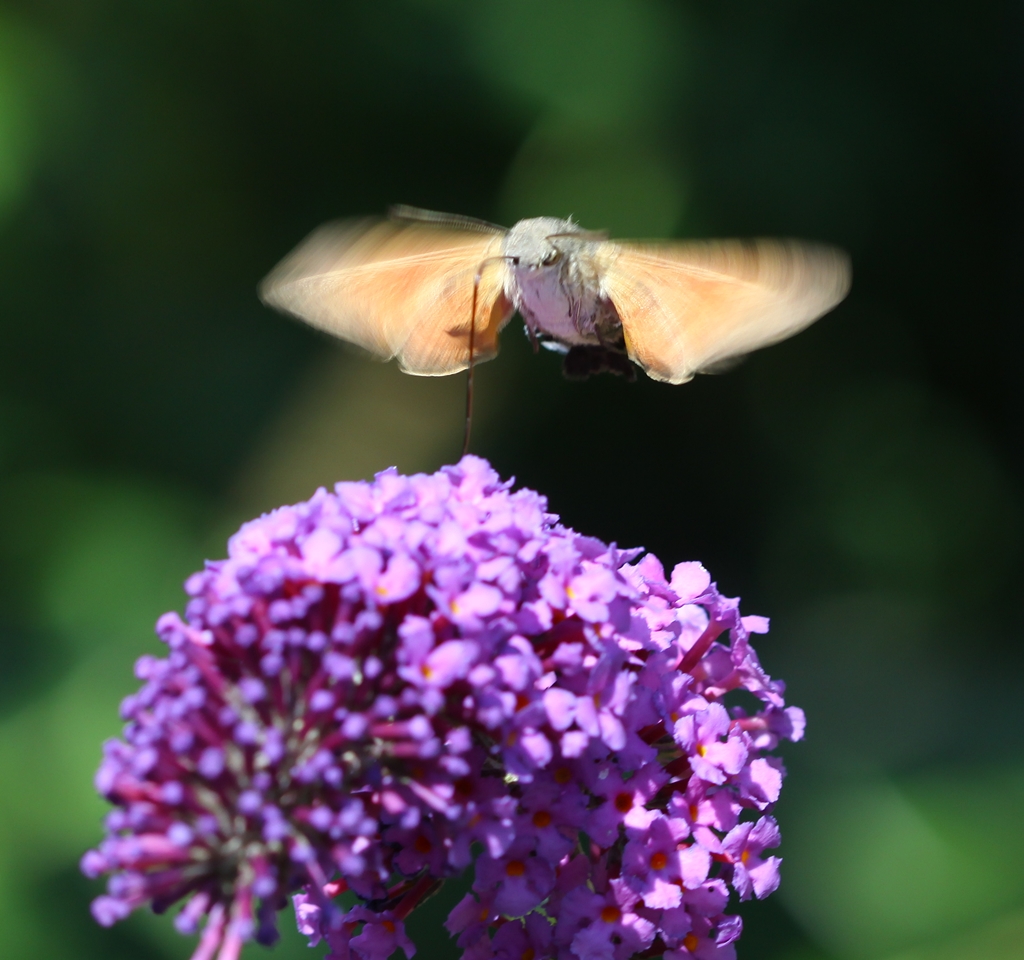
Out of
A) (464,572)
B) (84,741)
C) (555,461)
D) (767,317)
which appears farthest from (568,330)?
(555,461)

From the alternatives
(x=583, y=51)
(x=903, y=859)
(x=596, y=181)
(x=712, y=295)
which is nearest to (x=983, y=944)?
(x=903, y=859)

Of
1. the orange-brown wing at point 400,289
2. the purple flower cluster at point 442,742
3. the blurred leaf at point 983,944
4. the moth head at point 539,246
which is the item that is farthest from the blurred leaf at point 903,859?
the moth head at point 539,246

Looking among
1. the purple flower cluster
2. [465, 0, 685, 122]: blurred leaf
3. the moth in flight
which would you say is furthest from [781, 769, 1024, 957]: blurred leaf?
[465, 0, 685, 122]: blurred leaf

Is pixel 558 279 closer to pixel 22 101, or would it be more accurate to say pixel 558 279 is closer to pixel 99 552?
pixel 99 552

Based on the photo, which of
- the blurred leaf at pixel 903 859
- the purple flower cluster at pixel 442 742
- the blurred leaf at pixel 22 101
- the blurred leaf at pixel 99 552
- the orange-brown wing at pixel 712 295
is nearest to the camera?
the purple flower cluster at pixel 442 742

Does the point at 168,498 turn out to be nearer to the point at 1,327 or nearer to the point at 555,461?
the point at 1,327

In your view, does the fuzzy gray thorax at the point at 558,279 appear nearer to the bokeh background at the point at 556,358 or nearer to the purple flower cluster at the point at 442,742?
the purple flower cluster at the point at 442,742

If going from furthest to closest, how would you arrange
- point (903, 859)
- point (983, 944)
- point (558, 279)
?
point (903, 859), point (983, 944), point (558, 279)
